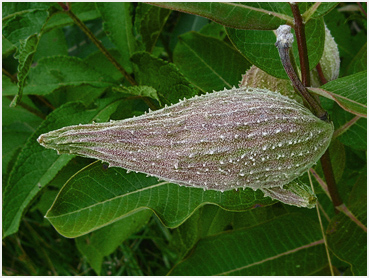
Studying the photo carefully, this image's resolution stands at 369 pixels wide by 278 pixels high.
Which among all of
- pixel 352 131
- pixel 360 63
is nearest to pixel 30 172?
pixel 352 131

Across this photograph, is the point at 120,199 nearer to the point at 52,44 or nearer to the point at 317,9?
the point at 317,9

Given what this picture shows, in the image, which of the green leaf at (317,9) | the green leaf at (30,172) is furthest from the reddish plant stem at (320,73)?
the green leaf at (30,172)

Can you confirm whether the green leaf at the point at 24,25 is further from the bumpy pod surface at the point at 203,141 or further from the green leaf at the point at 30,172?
the bumpy pod surface at the point at 203,141

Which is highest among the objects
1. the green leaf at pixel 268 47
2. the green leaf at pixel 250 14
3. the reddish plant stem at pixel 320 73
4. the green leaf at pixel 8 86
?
the green leaf at pixel 250 14

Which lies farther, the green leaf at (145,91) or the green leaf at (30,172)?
the green leaf at (30,172)

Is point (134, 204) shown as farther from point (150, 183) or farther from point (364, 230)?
point (364, 230)

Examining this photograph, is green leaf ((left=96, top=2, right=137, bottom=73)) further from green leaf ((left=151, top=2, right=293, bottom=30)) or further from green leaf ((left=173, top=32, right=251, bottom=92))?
green leaf ((left=151, top=2, right=293, bottom=30))

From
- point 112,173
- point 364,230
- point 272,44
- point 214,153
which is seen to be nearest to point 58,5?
point 112,173
